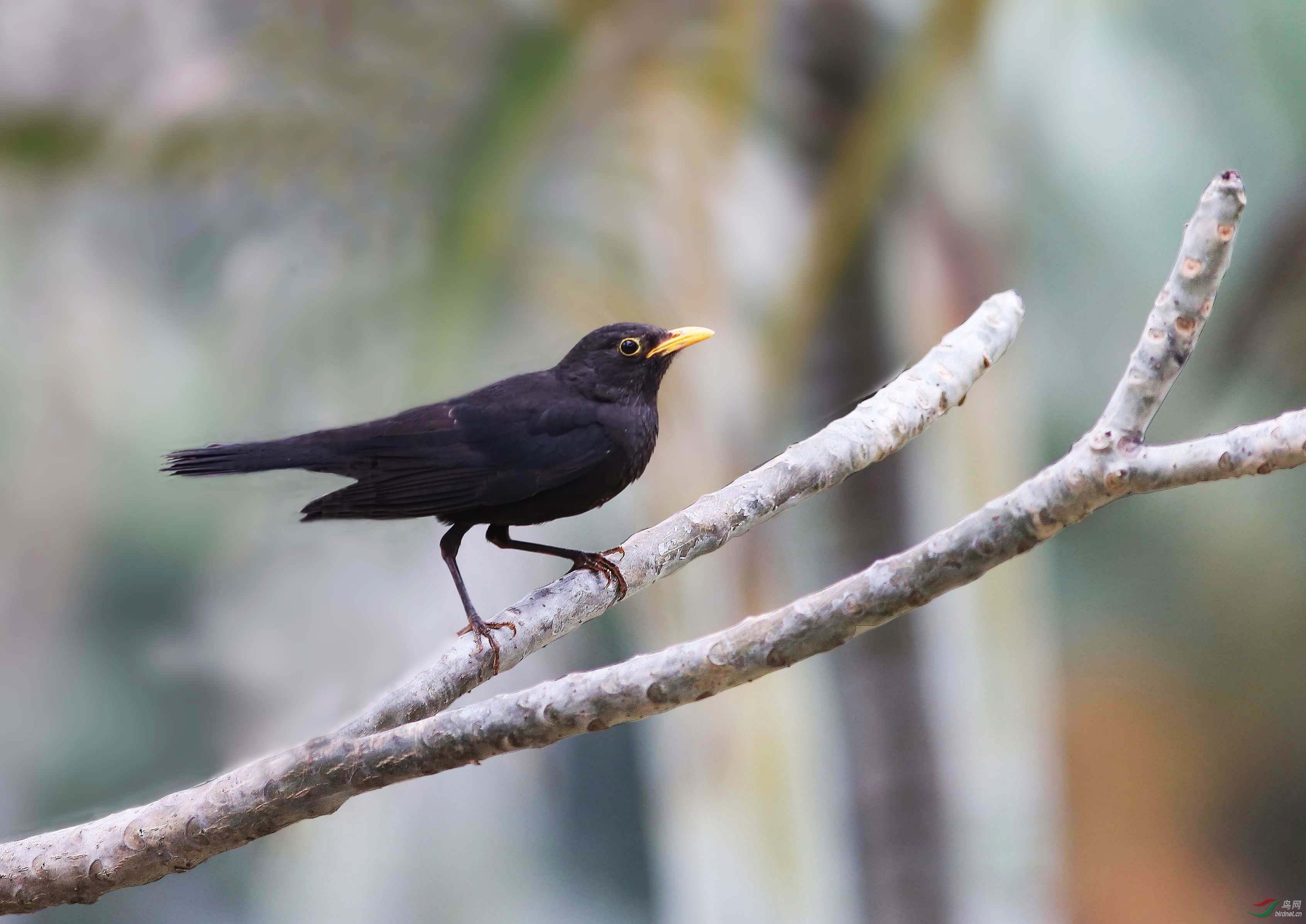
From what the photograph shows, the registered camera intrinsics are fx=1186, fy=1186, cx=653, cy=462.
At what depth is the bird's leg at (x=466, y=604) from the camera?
1807mm

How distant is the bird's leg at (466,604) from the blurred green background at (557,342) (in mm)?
268

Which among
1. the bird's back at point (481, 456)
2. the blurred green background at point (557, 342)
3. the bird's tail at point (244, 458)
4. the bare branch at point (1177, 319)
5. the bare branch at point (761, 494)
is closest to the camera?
the bare branch at point (1177, 319)

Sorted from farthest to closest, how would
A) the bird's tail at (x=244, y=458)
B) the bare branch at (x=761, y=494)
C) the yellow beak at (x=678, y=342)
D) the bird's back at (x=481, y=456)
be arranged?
the yellow beak at (x=678, y=342), the bare branch at (x=761, y=494), the bird's back at (x=481, y=456), the bird's tail at (x=244, y=458)

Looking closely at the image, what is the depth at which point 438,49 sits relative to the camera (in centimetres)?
423

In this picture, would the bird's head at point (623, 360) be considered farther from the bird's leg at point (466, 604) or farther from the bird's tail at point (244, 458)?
the bird's tail at point (244, 458)

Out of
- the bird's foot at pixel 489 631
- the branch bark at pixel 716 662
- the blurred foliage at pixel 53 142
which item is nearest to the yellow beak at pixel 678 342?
the bird's foot at pixel 489 631

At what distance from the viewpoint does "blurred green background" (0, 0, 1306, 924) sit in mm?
3984

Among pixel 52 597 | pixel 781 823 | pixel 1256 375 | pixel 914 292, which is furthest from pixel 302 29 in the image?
pixel 1256 375

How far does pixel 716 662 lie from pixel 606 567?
1.79 ft

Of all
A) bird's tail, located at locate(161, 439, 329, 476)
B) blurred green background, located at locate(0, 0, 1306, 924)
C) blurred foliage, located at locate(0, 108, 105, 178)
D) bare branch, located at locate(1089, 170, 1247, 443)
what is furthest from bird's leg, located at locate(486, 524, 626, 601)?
blurred foliage, located at locate(0, 108, 105, 178)

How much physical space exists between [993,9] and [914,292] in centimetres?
139

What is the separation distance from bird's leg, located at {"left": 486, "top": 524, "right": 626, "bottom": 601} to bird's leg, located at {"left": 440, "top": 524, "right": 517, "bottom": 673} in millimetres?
91

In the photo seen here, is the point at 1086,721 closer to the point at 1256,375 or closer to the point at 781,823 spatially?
the point at 1256,375

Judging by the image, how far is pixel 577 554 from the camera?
2.06 m
